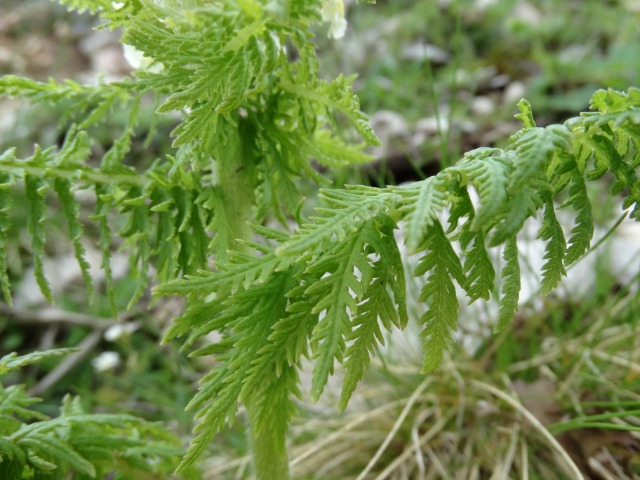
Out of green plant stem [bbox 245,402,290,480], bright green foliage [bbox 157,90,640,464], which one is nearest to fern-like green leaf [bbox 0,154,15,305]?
bright green foliage [bbox 157,90,640,464]

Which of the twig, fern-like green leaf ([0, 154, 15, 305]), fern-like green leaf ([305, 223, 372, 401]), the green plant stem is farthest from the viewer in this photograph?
the twig

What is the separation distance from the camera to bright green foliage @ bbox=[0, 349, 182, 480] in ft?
3.13

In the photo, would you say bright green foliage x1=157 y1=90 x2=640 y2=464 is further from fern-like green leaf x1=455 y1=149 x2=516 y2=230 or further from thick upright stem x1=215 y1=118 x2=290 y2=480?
thick upright stem x1=215 y1=118 x2=290 y2=480

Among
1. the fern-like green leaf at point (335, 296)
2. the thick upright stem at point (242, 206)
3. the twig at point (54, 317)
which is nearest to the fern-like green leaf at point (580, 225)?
the fern-like green leaf at point (335, 296)

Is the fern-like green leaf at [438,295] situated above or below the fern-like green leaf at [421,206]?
below

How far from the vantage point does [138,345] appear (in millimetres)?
2459

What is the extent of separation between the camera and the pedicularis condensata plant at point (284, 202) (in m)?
0.76

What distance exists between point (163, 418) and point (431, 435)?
0.90 metres

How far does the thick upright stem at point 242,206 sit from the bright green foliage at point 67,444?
0.60 ft

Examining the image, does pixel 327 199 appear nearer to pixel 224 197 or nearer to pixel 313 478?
pixel 224 197

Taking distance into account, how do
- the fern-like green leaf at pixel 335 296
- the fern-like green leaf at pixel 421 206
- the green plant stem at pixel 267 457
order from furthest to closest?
the green plant stem at pixel 267 457 → the fern-like green leaf at pixel 335 296 → the fern-like green leaf at pixel 421 206

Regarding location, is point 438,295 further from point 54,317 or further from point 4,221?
point 54,317

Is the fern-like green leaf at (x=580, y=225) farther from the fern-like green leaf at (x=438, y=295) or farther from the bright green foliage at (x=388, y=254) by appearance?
the fern-like green leaf at (x=438, y=295)

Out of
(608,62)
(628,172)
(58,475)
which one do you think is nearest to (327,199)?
(628,172)
